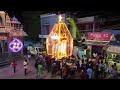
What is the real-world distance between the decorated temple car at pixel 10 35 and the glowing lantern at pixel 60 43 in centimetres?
70

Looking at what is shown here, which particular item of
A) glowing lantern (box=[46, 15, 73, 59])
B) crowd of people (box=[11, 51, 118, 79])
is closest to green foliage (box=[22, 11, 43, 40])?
glowing lantern (box=[46, 15, 73, 59])

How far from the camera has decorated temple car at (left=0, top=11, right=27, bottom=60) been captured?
693 centimetres

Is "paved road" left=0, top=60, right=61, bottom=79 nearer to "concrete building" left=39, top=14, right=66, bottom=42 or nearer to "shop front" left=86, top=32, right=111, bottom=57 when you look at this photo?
"concrete building" left=39, top=14, right=66, bottom=42

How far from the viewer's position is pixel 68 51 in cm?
714

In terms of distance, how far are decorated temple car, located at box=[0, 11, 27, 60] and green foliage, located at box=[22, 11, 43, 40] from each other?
0.43ft

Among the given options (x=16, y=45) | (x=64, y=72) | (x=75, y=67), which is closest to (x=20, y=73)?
(x=16, y=45)

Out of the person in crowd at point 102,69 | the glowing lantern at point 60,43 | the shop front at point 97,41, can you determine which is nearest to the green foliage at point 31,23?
the glowing lantern at point 60,43

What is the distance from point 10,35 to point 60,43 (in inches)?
51.4

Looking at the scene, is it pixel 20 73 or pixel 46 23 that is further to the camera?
pixel 46 23

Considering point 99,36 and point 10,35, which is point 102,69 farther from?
point 10,35

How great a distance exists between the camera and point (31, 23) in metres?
7.02

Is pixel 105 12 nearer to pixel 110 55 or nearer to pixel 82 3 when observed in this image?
pixel 82 3
